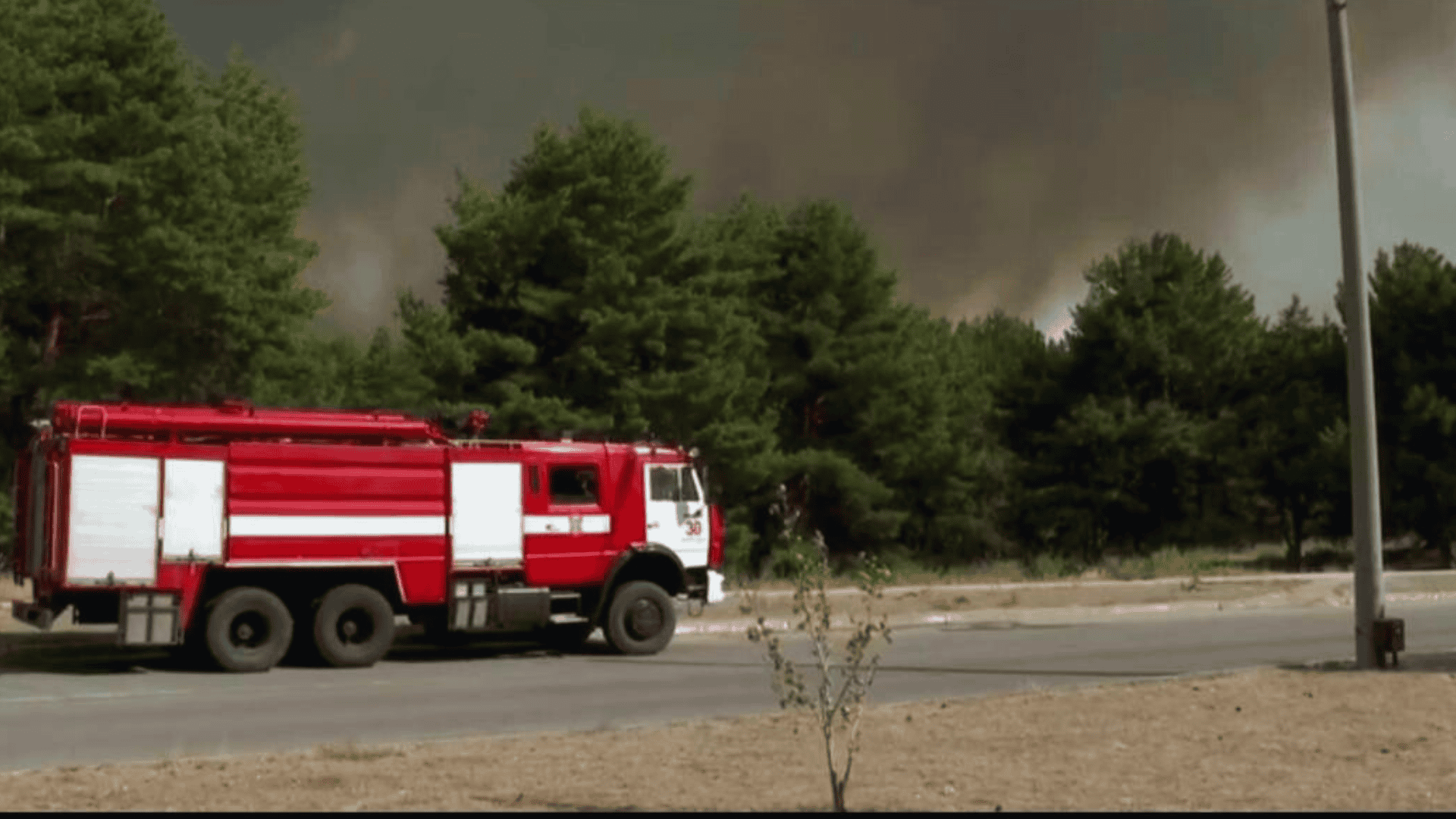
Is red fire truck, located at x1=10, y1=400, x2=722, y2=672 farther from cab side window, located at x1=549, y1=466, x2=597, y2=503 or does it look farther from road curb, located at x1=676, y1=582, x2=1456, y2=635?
road curb, located at x1=676, y1=582, x2=1456, y2=635

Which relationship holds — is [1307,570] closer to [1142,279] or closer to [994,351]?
[1142,279]

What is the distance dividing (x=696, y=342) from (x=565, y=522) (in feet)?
88.6

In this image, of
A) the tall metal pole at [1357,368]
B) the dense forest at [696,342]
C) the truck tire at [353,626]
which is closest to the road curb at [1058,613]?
the truck tire at [353,626]

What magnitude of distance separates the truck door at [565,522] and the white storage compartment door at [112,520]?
467 centimetres

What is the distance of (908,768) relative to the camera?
32.4 ft

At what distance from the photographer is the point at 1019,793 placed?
8.74 meters

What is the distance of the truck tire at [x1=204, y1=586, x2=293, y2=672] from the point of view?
18234 millimetres

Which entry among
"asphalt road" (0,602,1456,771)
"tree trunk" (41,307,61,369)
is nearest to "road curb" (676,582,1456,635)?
"asphalt road" (0,602,1456,771)

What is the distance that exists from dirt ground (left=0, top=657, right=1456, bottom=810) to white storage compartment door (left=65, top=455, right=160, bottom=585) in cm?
810

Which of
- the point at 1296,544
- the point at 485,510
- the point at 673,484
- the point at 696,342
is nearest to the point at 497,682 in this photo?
the point at 485,510

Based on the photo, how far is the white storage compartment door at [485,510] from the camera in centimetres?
1992

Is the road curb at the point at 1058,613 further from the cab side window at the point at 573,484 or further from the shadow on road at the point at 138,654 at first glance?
the cab side window at the point at 573,484

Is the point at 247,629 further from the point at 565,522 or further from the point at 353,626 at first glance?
the point at 565,522

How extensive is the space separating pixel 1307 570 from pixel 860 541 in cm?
1693
